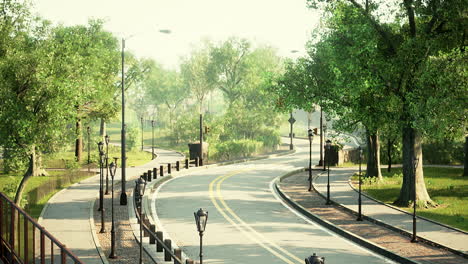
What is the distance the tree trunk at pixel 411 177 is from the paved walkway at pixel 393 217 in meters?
1.07

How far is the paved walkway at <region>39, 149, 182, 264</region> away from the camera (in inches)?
636

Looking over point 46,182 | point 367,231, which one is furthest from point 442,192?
point 46,182

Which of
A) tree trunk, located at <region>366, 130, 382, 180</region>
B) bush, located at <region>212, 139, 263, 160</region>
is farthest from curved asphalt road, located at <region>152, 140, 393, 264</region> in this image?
bush, located at <region>212, 139, 263, 160</region>

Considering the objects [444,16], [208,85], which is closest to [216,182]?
[444,16]

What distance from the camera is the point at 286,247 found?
1628 centimetres

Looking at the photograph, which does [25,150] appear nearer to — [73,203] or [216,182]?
[73,203]

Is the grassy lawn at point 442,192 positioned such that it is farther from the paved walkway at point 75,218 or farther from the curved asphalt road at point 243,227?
the paved walkway at point 75,218

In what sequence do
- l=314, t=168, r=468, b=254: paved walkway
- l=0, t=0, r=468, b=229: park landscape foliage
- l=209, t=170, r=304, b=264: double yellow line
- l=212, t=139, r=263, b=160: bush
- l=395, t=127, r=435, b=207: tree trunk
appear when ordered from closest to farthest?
l=209, t=170, r=304, b=264: double yellow line, l=314, t=168, r=468, b=254: paved walkway, l=0, t=0, r=468, b=229: park landscape foliage, l=395, t=127, r=435, b=207: tree trunk, l=212, t=139, r=263, b=160: bush

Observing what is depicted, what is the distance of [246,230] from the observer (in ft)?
61.2

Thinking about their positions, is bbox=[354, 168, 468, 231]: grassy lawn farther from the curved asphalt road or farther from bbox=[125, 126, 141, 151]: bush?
bbox=[125, 126, 141, 151]: bush

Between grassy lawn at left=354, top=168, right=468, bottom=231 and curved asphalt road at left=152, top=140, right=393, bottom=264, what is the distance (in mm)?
5075

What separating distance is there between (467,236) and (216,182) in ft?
56.5

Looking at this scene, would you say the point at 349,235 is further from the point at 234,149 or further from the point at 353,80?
the point at 234,149

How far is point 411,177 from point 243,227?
27.2ft
